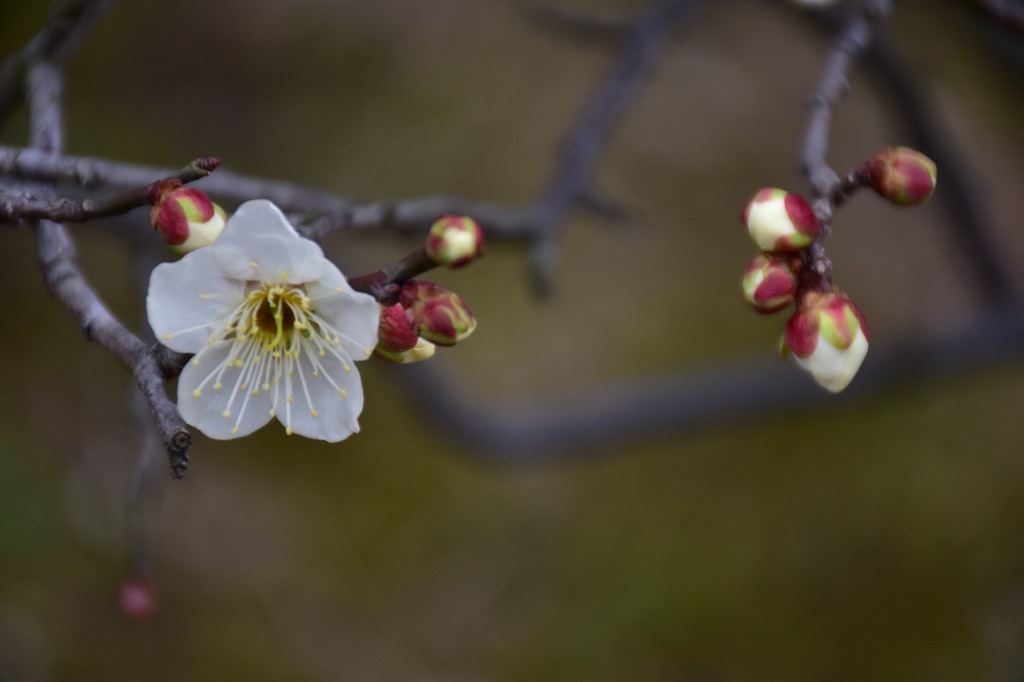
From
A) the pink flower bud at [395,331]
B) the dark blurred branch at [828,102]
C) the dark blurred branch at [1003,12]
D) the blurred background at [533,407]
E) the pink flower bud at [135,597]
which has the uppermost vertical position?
the dark blurred branch at [1003,12]

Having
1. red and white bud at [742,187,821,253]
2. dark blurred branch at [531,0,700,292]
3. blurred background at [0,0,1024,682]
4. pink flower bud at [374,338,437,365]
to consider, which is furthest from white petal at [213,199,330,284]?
blurred background at [0,0,1024,682]

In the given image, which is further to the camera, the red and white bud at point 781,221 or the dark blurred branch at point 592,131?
the dark blurred branch at point 592,131

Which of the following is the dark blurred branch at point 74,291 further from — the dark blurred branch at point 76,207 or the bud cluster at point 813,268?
the bud cluster at point 813,268

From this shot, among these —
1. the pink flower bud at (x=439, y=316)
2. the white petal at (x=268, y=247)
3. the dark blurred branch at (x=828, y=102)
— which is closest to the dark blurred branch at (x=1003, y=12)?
the dark blurred branch at (x=828, y=102)

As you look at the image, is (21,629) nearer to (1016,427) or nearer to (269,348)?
(269,348)

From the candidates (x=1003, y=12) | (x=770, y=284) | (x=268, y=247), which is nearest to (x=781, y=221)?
(x=770, y=284)

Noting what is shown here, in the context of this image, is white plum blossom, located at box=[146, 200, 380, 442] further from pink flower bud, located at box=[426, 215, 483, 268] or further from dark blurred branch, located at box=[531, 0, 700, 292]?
dark blurred branch, located at box=[531, 0, 700, 292]

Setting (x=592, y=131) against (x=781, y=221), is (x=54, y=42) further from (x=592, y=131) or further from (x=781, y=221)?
(x=592, y=131)

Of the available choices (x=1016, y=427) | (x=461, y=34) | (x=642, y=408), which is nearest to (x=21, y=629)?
(x=642, y=408)
